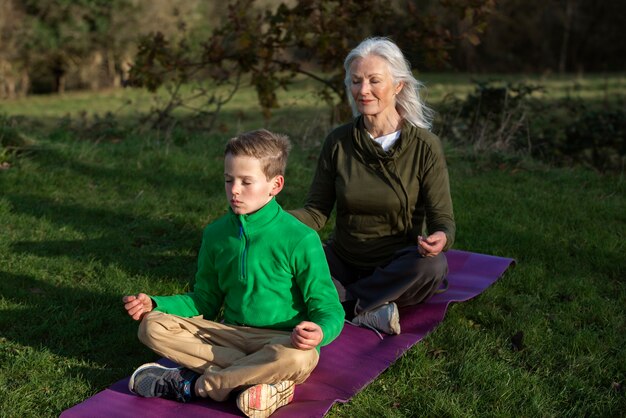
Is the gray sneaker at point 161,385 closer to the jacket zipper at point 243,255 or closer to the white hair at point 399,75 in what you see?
the jacket zipper at point 243,255

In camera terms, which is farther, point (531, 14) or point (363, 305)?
point (531, 14)

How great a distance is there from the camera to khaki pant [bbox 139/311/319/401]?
3424 millimetres

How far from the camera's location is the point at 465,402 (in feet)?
11.9

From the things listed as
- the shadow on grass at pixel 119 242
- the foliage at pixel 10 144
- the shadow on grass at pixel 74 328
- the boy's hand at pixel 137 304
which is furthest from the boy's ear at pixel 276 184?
the foliage at pixel 10 144

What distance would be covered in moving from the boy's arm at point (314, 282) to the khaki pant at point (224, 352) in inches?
7.1

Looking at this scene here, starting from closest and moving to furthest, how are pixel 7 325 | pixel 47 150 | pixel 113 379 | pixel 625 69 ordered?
1. pixel 113 379
2. pixel 7 325
3. pixel 47 150
4. pixel 625 69

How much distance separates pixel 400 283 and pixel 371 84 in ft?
3.71

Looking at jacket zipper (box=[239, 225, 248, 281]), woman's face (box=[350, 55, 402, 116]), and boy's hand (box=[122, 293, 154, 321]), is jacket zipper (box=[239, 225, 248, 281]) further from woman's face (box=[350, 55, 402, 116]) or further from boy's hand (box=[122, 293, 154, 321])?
woman's face (box=[350, 55, 402, 116])

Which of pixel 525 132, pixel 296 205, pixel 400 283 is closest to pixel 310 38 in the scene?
pixel 525 132

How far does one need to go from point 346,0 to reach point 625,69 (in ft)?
58.7

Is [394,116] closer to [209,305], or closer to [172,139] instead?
[209,305]

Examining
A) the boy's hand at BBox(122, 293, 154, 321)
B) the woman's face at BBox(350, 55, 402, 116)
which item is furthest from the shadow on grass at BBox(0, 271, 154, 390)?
the woman's face at BBox(350, 55, 402, 116)

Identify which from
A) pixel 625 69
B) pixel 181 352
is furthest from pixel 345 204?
pixel 625 69

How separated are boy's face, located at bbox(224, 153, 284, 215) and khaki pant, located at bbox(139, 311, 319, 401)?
601 millimetres
